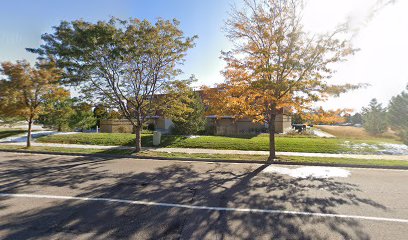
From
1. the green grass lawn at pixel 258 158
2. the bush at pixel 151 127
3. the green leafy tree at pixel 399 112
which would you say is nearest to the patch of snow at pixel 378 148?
the green grass lawn at pixel 258 158

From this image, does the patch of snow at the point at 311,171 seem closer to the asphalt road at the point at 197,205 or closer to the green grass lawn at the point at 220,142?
the asphalt road at the point at 197,205

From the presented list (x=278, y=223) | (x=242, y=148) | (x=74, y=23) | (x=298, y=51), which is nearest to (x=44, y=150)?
(x=74, y=23)

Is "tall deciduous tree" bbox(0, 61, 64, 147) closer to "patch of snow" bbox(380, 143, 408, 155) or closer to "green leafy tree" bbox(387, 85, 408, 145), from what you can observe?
"patch of snow" bbox(380, 143, 408, 155)

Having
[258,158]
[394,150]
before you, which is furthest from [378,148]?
[258,158]

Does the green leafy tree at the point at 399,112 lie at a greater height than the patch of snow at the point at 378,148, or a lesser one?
greater

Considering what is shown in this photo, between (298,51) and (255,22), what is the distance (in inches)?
99.0

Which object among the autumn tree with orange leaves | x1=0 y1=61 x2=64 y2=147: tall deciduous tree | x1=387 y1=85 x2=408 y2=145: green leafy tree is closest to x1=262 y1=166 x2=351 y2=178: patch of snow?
the autumn tree with orange leaves

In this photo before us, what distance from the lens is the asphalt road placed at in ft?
12.1

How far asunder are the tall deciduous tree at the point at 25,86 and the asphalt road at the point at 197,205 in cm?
667

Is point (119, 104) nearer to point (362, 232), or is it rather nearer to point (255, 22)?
point (255, 22)

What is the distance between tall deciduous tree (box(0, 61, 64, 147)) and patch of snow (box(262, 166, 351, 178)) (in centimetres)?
1326

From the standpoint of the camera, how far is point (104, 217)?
417cm

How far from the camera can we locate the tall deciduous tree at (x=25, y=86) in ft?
40.0

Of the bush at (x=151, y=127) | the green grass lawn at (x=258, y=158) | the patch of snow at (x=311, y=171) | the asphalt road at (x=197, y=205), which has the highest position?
the bush at (x=151, y=127)
